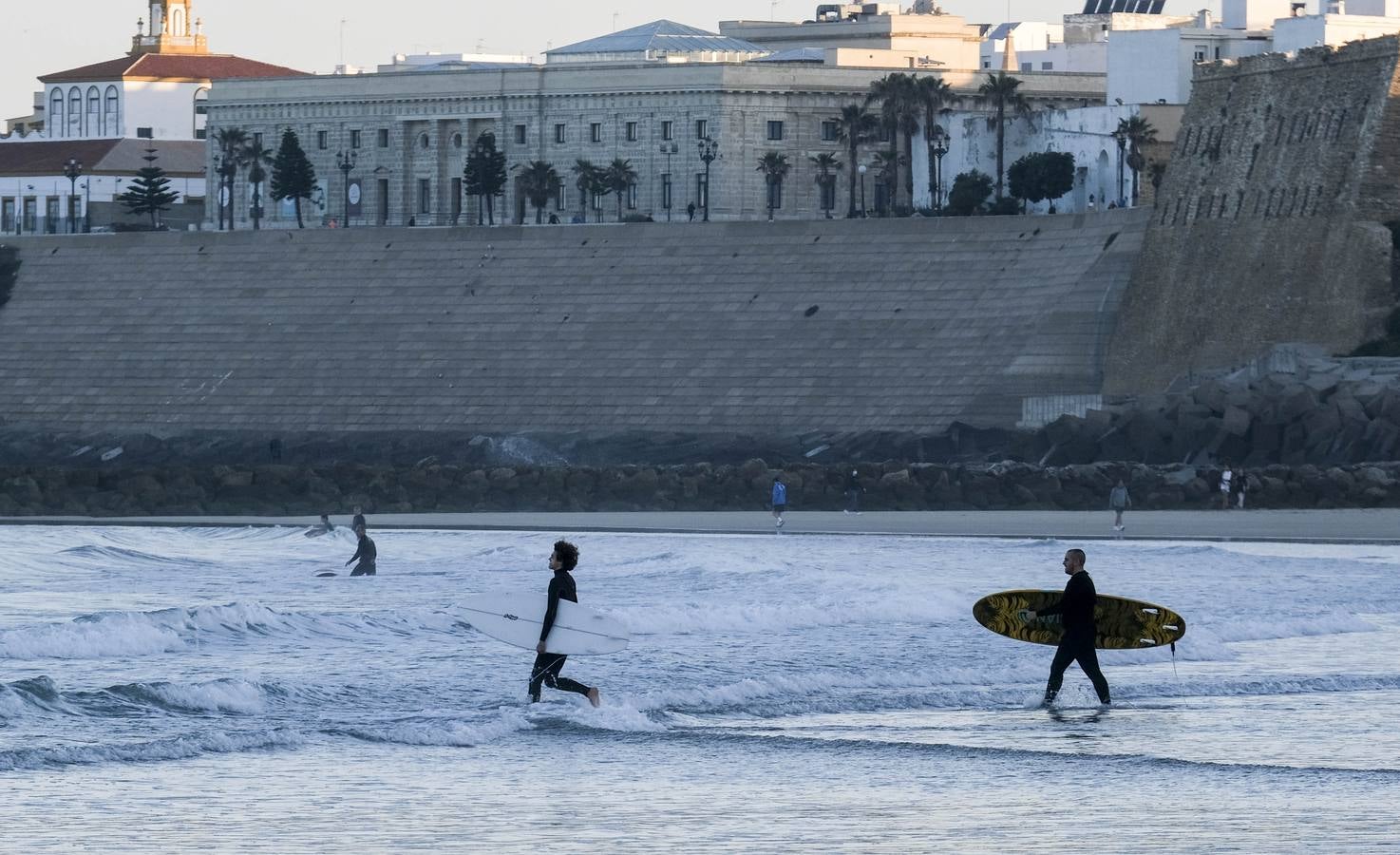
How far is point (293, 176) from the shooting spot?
261 ft

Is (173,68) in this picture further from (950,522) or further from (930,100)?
(950,522)

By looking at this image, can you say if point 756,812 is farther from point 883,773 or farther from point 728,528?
point 728,528

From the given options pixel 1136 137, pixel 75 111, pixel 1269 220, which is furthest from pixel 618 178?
pixel 75 111

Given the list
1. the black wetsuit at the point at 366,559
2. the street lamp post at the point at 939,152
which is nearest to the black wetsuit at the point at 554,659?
the black wetsuit at the point at 366,559

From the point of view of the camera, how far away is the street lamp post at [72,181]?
8100 cm

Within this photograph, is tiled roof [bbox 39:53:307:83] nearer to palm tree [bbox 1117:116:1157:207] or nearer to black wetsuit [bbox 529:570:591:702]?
palm tree [bbox 1117:116:1157:207]

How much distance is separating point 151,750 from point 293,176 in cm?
6549

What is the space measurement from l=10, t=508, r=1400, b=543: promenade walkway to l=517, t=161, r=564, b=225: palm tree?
3528 cm

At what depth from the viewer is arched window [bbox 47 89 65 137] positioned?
106750mm

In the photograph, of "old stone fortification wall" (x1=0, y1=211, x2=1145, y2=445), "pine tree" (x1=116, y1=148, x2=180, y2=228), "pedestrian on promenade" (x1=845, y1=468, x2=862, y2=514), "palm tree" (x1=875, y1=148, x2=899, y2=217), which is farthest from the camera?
"pine tree" (x1=116, y1=148, x2=180, y2=228)

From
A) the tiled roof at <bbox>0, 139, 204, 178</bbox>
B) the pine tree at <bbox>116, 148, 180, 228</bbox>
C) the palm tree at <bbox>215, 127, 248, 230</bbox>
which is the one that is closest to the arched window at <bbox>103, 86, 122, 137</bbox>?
the tiled roof at <bbox>0, 139, 204, 178</bbox>

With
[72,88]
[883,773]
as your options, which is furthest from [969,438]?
[72,88]

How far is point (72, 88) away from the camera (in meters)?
106

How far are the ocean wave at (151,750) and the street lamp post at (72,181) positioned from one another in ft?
208
